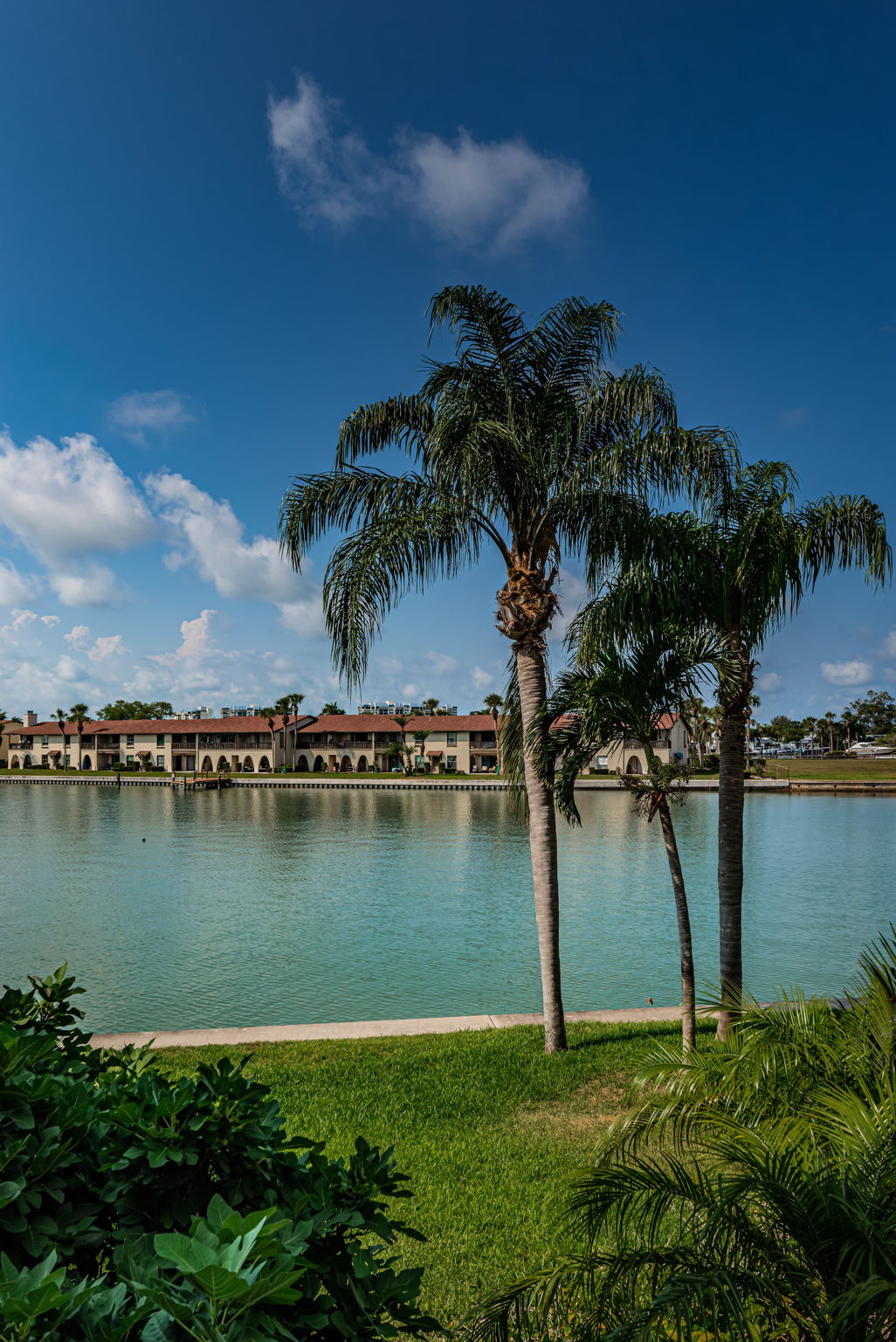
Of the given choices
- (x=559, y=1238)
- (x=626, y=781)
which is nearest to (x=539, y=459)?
(x=626, y=781)

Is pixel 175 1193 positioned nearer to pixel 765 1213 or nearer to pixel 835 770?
pixel 765 1213

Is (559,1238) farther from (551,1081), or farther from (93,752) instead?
(93,752)

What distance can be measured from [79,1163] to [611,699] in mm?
6833

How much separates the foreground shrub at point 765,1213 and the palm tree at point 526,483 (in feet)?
16.0

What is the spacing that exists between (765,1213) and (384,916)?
17.3m

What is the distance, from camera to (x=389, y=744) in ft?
309

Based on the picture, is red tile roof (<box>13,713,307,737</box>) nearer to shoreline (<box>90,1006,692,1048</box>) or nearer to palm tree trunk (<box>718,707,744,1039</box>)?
shoreline (<box>90,1006,692,1048</box>)

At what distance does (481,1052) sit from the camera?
8906 mm

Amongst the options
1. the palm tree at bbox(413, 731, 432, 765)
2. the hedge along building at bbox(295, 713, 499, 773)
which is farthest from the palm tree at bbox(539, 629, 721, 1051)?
the palm tree at bbox(413, 731, 432, 765)

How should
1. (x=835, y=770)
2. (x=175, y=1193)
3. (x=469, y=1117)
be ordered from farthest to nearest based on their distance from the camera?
(x=835, y=770) → (x=469, y=1117) → (x=175, y=1193)

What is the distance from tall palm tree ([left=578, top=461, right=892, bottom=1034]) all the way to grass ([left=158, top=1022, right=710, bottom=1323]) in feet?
5.77

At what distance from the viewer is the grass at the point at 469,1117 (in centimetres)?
494

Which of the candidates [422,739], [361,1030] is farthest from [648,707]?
[422,739]

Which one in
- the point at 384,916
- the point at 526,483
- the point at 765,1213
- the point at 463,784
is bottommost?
the point at 463,784
